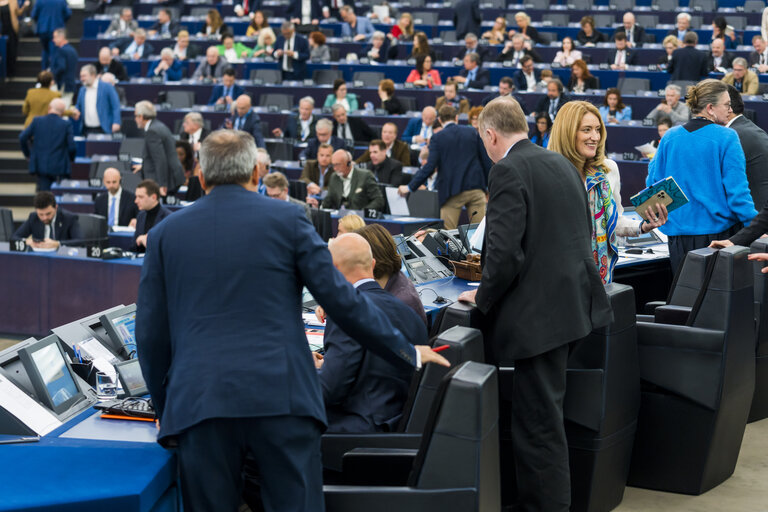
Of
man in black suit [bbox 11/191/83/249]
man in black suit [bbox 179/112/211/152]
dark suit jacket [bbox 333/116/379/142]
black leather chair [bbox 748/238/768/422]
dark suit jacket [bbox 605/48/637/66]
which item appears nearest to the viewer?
black leather chair [bbox 748/238/768/422]

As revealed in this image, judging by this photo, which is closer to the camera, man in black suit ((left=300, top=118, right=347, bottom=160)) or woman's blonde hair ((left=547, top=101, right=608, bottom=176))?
woman's blonde hair ((left=547, top=101, right=608, bottom=176))

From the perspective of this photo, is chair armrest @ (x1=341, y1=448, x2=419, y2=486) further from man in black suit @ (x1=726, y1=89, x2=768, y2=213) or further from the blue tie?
the blue tie

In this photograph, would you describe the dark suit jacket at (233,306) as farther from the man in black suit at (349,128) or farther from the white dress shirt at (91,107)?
the white dress shirt at (91,107)

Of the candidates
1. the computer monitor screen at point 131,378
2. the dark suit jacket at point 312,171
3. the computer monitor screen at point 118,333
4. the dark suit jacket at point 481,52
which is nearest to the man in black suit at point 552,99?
the dark suit jacket at point 481,52

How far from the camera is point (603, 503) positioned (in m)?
4.05

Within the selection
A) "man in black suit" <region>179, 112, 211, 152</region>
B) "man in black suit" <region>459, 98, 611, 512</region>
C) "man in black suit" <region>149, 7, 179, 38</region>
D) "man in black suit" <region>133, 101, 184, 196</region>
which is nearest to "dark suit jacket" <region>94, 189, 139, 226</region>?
"man in black suit" <region>133, 101, 184, 196</region>

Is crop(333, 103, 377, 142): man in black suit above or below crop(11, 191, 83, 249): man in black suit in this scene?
above

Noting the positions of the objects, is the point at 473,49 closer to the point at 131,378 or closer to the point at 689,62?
the point at 689,62

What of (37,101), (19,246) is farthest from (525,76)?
(19,246)

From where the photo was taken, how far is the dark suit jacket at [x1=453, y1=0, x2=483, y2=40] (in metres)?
15.3

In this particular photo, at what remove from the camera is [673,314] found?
15.2 feet

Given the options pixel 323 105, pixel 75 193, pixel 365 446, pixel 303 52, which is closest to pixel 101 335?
pixel 365 446

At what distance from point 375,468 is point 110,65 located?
12.2 meters

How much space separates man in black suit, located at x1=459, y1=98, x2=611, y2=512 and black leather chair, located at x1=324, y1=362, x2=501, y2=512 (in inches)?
24.9
